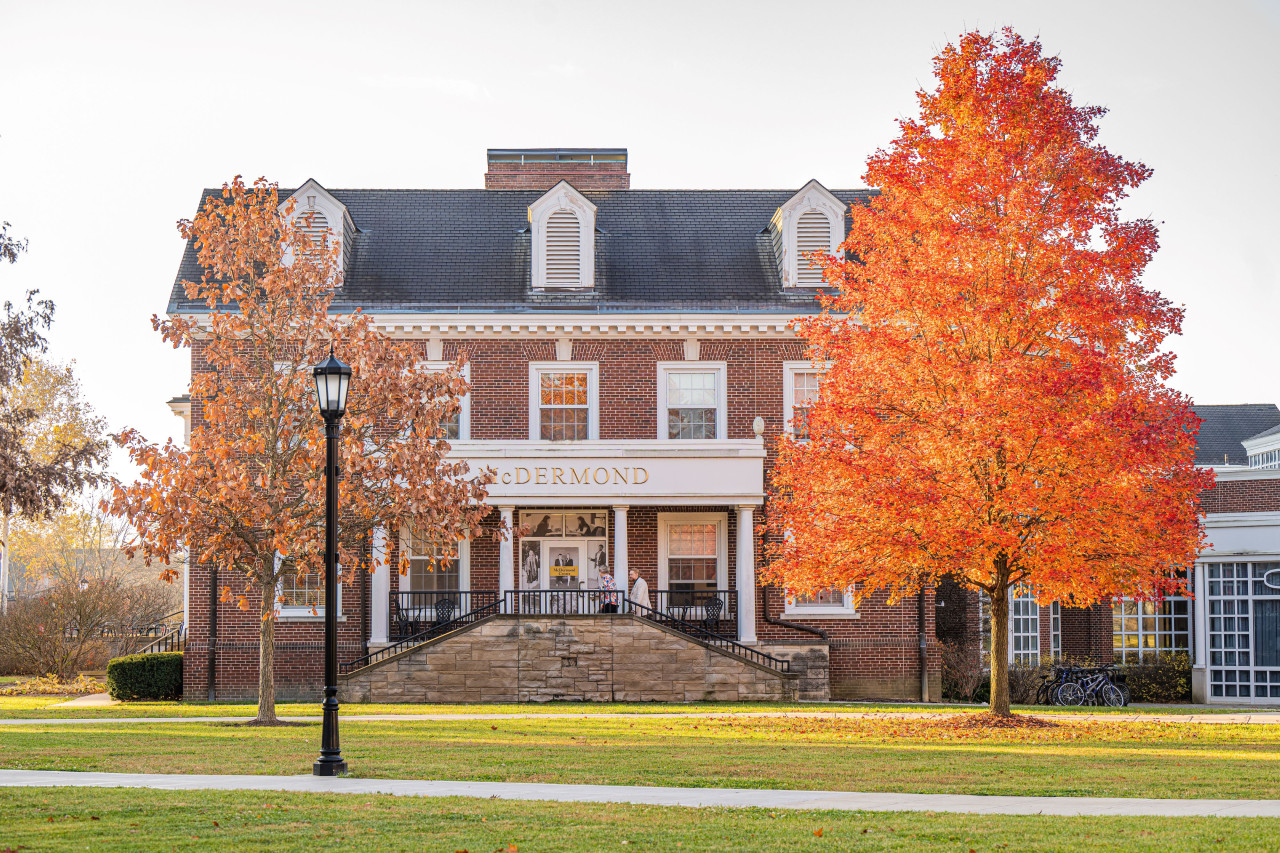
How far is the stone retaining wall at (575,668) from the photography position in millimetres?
25312

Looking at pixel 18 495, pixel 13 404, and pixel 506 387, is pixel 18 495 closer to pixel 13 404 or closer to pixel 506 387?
pixel 506 387

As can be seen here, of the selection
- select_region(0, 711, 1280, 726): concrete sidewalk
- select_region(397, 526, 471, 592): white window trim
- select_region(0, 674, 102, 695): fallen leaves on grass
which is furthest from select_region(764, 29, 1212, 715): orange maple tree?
select_region(0, 674, 102, 695): fallen leaves on grass

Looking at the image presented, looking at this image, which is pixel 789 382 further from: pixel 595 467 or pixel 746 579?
pixel 595 467

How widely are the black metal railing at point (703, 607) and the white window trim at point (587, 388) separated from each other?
156 inches

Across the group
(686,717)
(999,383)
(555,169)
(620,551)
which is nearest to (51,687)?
(620,551)

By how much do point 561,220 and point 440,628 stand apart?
9.83 meters

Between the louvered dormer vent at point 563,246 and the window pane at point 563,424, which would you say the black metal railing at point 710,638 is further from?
the louvered dormer vent at point 563,246

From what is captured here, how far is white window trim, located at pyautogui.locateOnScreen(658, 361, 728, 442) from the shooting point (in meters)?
28.6

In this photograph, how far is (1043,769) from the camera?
1414cm

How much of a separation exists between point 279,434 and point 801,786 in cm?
1188

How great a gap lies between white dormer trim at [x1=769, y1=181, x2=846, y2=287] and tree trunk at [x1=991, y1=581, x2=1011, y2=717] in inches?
431

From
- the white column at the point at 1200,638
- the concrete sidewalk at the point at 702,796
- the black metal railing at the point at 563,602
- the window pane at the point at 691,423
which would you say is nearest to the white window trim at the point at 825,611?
the black metal railing at the point at 563,602

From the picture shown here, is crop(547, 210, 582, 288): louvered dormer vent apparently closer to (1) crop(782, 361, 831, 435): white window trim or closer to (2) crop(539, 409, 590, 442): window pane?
(2) crop(539, 409, 590, 442): window pane

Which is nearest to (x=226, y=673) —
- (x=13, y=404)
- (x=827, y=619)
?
(x=827, y=619)
